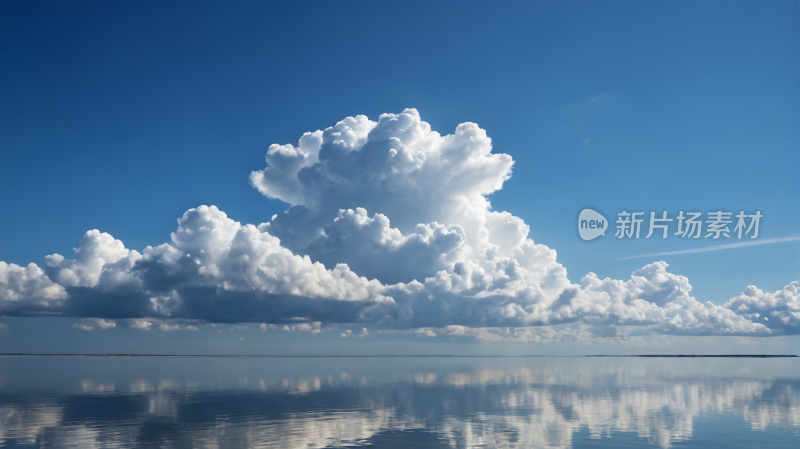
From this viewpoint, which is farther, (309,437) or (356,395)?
(356,395)

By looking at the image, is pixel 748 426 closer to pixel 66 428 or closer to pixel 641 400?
pixel 641 400

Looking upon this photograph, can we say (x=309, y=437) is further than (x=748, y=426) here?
No

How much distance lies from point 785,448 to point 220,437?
61043 millimetres

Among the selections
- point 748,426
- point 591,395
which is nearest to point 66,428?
point 748,426

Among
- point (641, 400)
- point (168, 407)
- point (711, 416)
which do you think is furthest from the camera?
point (641, 400)

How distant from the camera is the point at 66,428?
6612 cm

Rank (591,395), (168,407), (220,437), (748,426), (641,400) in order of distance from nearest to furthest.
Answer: (220,437) → (748,426) → (168,407) → (641,400) → (591,395)

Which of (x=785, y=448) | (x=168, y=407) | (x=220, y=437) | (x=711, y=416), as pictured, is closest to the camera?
(x=785, y=448)

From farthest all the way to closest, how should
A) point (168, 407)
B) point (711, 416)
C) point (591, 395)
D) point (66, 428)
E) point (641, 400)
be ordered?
point (591, 395) < point (641, 400) < point (168, 407) < point (711, 416) < point (66, 428)

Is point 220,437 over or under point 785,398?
over

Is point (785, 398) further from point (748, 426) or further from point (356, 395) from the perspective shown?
point (356, 395)

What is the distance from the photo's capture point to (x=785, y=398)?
109 meters

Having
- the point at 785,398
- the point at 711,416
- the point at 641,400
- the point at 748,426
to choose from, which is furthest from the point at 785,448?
the point at 785,398

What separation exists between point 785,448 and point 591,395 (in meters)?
59.1
